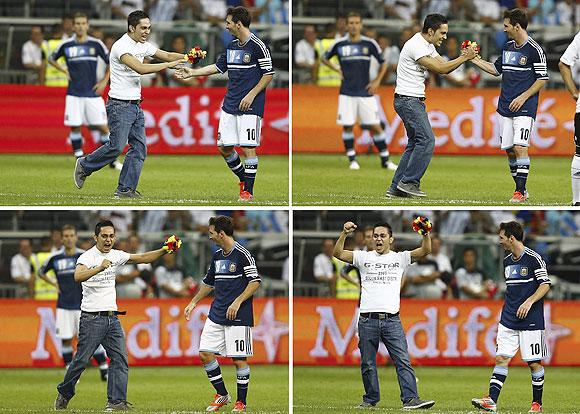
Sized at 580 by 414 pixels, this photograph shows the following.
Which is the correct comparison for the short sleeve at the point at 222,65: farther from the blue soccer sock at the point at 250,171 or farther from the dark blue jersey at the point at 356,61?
the dark blue jersey at the point at 356,61

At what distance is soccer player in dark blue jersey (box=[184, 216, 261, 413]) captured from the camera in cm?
1166

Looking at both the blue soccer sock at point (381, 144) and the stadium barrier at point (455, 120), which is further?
the stadium barrier at point (455, 120)

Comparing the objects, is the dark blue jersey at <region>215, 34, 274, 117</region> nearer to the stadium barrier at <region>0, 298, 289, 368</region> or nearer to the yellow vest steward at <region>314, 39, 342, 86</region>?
the stadium barrier at <region>0, 298, 289, 368</region>

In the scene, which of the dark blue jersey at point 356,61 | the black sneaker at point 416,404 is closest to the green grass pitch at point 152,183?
the dark blue jersey at point 356,61

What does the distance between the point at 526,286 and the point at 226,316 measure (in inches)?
110

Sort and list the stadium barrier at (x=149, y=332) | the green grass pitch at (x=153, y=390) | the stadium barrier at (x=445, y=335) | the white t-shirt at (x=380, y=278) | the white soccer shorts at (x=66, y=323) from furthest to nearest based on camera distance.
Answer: the stadium barrier at (x=445, y=335) < the stadium barrier at (x=149, y=332) < the white soccer shorts at (x=66, y=323) < the green grass pitch at (x=153, y=390) < the white t-shirt at (x=380, y=278)

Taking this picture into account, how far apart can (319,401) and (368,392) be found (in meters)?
1.26

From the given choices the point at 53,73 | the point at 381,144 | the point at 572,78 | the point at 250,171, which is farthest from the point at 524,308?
the point at 53,73

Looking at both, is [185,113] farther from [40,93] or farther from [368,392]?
[368,392]

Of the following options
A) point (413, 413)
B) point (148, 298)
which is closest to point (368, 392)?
point (413, 413)

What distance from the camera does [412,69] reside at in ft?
40.8

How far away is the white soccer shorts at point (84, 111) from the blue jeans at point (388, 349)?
6.02 metres

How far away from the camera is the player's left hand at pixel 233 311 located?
11.4 m

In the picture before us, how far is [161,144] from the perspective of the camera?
18938mm
